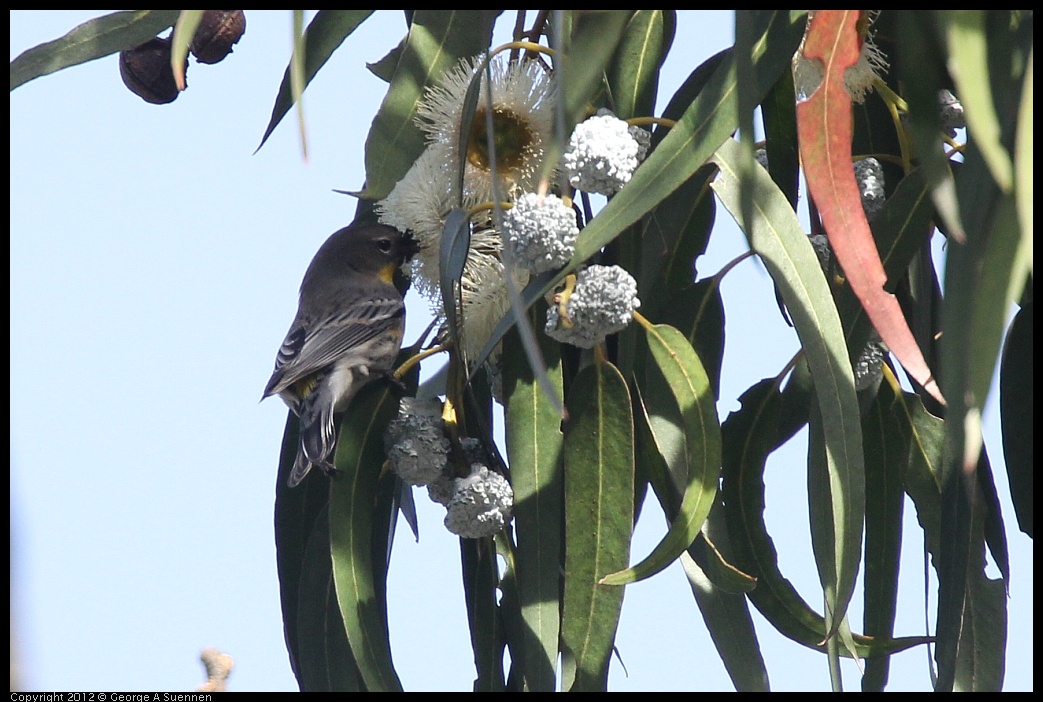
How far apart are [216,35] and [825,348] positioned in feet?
4.31

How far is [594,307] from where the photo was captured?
1.72m

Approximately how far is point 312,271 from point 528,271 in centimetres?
224

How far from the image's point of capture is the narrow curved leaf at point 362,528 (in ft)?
6.41

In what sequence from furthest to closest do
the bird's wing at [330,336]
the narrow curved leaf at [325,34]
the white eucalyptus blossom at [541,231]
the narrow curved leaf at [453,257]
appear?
the bird's wing at [330,336] < the narrow curved leaf at [325,34] < the narrow curved leaf at [453,257] < the white eucalyptus blossom at [541,231]

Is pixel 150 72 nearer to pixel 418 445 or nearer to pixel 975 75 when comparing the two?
pixel 418 445

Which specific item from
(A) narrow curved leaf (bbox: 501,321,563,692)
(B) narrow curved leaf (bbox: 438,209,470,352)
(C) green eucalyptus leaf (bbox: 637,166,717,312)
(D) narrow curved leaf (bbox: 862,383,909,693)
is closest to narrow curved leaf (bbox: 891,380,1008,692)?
(D) narrow curved leaf (bbox: 862,383,909,693)

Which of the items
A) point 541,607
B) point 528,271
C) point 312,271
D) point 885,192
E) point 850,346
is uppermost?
point 312,271

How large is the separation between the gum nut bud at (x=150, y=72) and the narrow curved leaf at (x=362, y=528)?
73cm

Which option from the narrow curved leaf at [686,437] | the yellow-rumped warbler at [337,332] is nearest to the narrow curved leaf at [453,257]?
the narrow curved leaf at [686,437]

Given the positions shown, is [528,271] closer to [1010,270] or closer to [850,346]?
[850,346]

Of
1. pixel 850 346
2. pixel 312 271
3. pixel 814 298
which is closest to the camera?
pixel 814 298

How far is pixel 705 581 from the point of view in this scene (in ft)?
6.51

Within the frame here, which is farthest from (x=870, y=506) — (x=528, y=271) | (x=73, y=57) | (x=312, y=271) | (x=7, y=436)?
(x=312, y=271)

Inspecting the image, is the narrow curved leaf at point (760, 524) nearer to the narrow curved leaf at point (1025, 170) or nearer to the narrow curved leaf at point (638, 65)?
the narrow curved leaf at point (638, 65)
